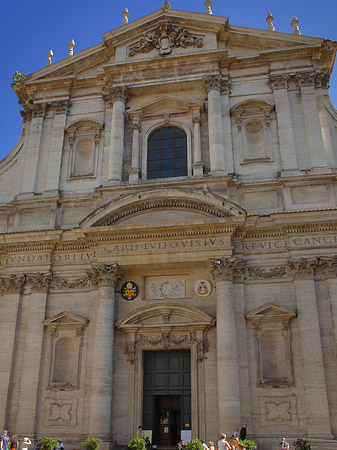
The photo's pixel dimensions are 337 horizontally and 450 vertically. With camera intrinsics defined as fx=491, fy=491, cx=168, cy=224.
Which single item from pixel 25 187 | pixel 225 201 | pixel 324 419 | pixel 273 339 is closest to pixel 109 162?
pixel 25 187

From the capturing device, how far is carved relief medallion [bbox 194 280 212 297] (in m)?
17.8

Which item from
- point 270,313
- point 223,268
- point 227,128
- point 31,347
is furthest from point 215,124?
point 31,347

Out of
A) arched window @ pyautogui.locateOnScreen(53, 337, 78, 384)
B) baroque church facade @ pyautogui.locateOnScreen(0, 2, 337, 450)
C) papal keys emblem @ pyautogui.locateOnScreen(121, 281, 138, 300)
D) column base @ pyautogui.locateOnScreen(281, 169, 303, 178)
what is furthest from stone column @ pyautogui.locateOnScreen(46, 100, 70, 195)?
column base @ pyautogui.locateOnScreen(281, 169, 303, 178)

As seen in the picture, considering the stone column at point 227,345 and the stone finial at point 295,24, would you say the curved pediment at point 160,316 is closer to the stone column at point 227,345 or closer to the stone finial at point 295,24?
the stone column at point 227,345

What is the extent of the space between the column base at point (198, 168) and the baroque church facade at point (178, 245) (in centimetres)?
6

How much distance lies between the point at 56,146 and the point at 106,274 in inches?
277

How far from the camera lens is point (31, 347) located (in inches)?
698

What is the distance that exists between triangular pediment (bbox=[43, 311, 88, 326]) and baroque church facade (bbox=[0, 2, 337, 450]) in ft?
0.16

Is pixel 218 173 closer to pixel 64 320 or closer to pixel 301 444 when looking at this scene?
pixel 64 320

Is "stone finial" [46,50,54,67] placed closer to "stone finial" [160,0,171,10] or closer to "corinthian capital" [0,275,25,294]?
"stone finial" [160,0,171,10]

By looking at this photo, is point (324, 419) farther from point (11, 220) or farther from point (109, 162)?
point (11, 220)

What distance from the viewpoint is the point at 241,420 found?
15.5 m

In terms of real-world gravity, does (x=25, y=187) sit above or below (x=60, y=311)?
above

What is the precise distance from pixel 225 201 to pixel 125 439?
882 centimetres
